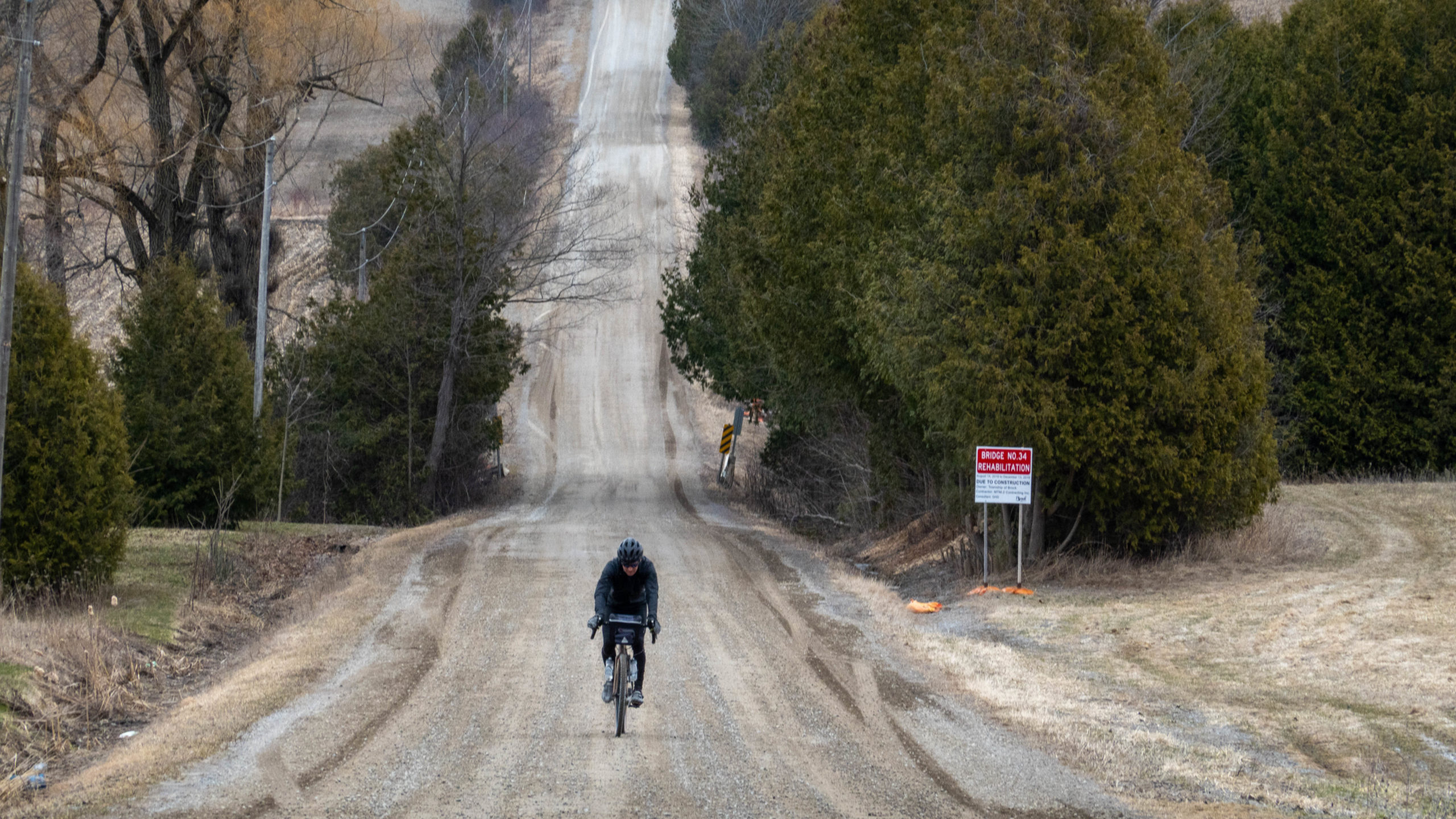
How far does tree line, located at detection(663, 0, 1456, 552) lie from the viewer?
1888 centimetres

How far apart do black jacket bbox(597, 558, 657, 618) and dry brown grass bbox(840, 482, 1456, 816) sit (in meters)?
3.53

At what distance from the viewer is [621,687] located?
35.7 feet

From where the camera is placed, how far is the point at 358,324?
38.8 meters


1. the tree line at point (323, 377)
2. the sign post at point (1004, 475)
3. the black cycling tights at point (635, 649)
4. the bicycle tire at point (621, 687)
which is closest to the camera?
the bicycle tire at point (621, 687)

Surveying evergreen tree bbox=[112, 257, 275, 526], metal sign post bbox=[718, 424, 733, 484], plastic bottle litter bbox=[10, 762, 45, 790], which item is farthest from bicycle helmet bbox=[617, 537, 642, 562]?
metal sign post bbox=[718, 424, 733, 484]

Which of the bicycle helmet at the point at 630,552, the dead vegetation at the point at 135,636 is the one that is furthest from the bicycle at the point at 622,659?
the dead vegetation at the point at 135,636

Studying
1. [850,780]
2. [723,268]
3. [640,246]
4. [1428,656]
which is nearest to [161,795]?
[850,780]

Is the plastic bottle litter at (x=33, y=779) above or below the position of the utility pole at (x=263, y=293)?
below

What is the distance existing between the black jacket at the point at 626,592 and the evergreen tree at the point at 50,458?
8.88m

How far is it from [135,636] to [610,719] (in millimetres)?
6929

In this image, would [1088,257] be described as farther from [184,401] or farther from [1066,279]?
[184,401]

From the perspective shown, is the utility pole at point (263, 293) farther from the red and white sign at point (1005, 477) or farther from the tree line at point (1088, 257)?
the red and white sign at point (1005, 477)

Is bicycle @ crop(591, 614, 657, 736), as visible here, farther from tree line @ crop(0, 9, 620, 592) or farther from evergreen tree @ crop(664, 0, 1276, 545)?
evergreen tree @ crop(664, 0, 1276, 545)

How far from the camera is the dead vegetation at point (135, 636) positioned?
11.5 m
